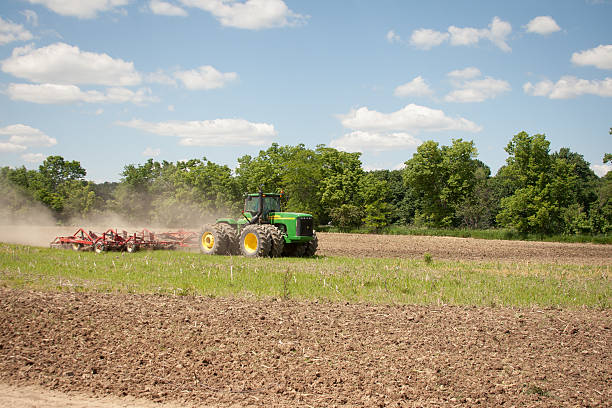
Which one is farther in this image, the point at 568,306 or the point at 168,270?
the point at 168,270

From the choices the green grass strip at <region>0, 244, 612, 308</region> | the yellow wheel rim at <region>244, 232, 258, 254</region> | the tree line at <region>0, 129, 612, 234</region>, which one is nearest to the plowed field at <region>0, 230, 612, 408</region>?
the green grass strip at <region>0, 244, 612, 308</region>

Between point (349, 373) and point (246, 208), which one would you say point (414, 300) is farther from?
point (246, 208)

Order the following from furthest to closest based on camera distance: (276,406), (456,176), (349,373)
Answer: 1. (456,176)
2. (349,373)
3. (276,406)

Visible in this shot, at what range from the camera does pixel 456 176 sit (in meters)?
62.2

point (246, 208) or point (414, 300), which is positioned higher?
point (246, 208)

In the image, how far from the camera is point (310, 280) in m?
14.1

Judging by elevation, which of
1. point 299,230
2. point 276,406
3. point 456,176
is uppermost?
point 456,176

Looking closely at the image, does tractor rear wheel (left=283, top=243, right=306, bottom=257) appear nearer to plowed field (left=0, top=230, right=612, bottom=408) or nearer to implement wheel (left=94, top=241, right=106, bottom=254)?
implement wheel (left=94, top=241, right=106, bottom=254)

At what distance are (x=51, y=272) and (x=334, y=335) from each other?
10365 millimetres

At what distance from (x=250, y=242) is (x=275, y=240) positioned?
1.20 meters

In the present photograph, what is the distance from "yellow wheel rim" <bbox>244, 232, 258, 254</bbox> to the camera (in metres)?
20.0

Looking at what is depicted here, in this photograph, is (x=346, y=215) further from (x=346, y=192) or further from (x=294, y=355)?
(x=294, y=355)

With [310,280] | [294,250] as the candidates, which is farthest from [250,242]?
[310,280]

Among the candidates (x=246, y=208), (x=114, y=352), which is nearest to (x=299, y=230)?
(x=246, y=208)
